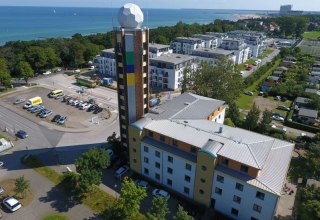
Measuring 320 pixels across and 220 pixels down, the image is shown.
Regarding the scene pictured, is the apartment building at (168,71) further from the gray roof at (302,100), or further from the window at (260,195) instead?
the window at (260,195)

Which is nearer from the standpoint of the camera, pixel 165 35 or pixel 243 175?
pixel 243 175

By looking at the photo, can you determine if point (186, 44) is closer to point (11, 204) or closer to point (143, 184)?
point (143, 184)

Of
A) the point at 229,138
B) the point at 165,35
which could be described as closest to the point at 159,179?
the point at 229,138

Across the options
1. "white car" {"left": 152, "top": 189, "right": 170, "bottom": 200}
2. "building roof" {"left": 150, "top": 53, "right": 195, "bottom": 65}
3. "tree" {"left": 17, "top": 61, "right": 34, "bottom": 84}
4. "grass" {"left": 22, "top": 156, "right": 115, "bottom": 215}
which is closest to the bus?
"tree" {"left": 17, "top": 61, "right": 34, "bottom": 84}

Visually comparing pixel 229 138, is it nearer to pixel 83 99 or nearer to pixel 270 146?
pixel 270 146

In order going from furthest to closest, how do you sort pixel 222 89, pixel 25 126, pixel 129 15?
1. pixel 222 89
2. pixel 25 126
3. pixel 129 15

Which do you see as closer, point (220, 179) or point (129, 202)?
point (129, 202)

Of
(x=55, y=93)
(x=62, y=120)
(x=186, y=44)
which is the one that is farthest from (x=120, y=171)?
(x=186, y=44)
